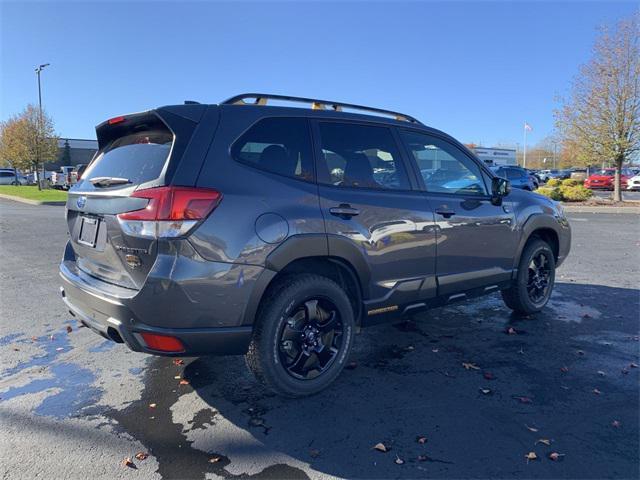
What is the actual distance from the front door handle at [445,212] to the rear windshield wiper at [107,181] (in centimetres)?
239

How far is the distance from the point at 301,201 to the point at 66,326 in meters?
3.19

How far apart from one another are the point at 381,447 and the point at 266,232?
141cm

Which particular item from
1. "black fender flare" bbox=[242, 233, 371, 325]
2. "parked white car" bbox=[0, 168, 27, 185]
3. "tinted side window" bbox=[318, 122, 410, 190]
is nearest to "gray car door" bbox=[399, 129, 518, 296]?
"tinted side window" bbox=[318, 122, 410, 190]

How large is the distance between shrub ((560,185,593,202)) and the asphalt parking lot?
19.1 meters

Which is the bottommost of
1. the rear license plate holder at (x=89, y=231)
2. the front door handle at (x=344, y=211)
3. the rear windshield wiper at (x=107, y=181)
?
the rear license plate holder at (x=89, y=231)

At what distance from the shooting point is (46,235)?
36.9 ft

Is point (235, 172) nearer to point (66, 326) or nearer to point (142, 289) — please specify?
point (142, 289)

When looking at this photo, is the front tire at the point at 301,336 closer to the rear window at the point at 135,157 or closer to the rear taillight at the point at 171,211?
the rear taillight at the point at 171,211

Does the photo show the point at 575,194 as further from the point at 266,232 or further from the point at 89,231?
the point at 89,231

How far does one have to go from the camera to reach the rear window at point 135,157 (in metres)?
2.91

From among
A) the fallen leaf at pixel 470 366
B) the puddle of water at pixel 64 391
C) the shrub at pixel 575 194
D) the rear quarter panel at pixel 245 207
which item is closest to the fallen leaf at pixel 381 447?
the rear quarter panel at pixel 245 207

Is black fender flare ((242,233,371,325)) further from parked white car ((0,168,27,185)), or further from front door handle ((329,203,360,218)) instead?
parked white car ((0,168,27,185))

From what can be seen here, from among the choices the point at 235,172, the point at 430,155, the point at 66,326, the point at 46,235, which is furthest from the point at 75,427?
the point at 46,235

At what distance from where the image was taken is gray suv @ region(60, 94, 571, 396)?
2748 millimetres
